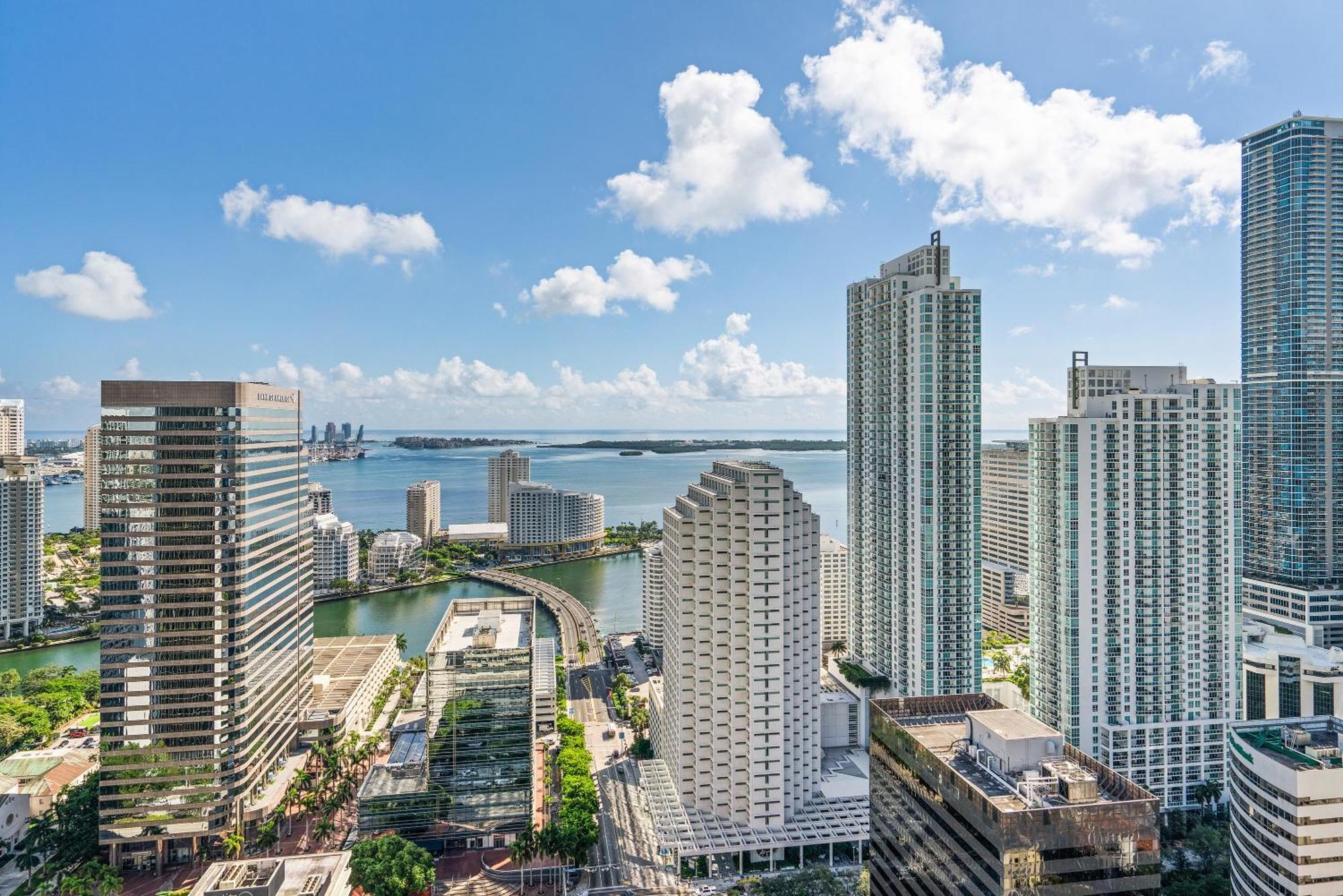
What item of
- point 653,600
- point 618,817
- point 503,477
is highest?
point 503,477

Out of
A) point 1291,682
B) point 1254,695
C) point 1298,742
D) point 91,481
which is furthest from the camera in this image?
point 91,481

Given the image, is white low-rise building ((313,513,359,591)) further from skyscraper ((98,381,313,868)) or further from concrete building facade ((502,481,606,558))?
skyscraper ((98,381,313,868))

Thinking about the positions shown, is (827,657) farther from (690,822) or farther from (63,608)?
(63,608)

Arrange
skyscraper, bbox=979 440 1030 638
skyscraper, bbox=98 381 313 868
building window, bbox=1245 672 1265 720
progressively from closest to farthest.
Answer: skyscraper, bbox=98 381 313 868, building window, bbox=1245 672 1265 720, skyscraper, bbox=979 440 1030 638

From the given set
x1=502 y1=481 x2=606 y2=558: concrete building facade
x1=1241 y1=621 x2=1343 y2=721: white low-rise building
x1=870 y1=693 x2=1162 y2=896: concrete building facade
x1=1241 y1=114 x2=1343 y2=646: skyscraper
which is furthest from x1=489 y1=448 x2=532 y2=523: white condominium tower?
x1=870 y1=693 x2=1162 y2=896: concrete building facade

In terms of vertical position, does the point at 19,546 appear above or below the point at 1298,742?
above

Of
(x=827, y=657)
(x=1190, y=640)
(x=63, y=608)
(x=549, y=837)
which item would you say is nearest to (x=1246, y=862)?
(x=1190, y=640)

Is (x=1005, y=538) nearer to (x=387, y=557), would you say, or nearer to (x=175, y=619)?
(x=175, y=619)

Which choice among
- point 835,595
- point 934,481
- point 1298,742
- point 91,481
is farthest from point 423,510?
point 1298,742
